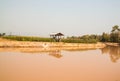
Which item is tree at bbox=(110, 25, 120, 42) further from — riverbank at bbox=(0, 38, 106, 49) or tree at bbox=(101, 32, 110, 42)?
riverbank at bbox=(0, 38, 106, 49)

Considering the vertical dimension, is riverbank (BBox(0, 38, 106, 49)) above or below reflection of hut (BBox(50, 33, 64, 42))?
below

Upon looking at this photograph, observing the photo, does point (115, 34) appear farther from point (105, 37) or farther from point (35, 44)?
point (35, 44)

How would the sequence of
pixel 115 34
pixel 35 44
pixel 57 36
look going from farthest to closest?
pixel 115 34 → pixel 57 36 → pixel 35 44

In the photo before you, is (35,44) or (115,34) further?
(115,34)

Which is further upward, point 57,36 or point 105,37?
point 57,36

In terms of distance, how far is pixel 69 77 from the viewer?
8.38m

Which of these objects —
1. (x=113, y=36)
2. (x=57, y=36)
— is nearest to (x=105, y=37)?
(x=113, y=36)

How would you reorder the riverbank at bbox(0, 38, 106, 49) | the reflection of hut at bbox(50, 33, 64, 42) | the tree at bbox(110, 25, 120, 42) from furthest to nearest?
the tree at bbox(110, 25, 120, 42), the reflection of hut at bbox(50, 33, 64, 42), the riverbank at bbox(0, 38, 106, 49)

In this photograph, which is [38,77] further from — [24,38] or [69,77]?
[24,38]

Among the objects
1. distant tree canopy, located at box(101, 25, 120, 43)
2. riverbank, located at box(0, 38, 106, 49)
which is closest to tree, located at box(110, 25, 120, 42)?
distant tree canopy, located at box(101, 25, 120, 43)

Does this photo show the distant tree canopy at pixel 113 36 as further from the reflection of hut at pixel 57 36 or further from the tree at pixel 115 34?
the reflection of hut at pixel 57 36

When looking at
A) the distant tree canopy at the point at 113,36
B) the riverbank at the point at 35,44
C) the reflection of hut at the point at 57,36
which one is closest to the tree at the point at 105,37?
the distant tree canopy at the point at 113,36

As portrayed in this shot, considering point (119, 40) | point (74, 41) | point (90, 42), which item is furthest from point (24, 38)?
point (119, 40)

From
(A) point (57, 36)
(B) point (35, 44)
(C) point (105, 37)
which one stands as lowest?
(B) point (35, 44)
